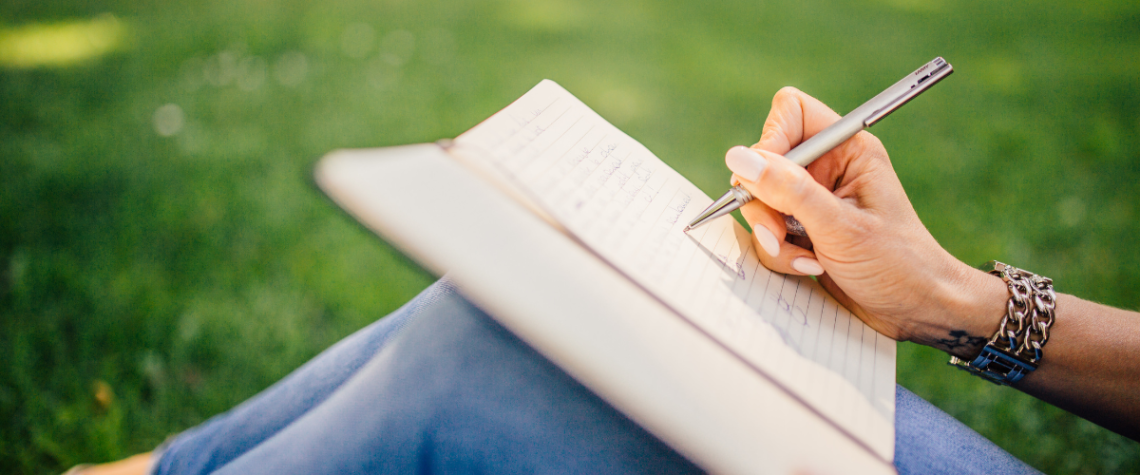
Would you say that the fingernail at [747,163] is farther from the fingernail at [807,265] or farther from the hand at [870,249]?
the fingernail at [807,265]

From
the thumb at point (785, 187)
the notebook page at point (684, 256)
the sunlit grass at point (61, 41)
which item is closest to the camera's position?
the notebook page at point (684, 256)

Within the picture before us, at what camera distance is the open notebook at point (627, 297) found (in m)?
0.55

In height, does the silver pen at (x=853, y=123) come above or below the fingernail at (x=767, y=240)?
above

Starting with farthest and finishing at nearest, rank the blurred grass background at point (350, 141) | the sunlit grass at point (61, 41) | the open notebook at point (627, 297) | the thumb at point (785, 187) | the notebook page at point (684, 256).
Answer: the sunlit grass at point (61, 41) → the blurred grass background at point (350, 141) → the thumb at point (785, 187) → the notebook page at point (684, 256) → the open notebook at point (627, 297)

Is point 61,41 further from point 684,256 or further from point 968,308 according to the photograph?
point 968,308

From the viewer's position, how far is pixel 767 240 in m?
0.87

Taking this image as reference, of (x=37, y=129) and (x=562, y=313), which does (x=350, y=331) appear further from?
(x=37, y=129)

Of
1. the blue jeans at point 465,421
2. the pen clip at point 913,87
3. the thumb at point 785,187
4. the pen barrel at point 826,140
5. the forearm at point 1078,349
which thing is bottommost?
the blue jeans at point 465,421

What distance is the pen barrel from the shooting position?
2.89 ft

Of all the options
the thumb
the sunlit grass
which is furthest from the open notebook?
the sunlit grass

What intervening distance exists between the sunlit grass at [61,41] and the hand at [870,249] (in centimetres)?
358

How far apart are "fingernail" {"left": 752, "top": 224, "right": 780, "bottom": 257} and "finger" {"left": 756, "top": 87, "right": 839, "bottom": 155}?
0.52ft

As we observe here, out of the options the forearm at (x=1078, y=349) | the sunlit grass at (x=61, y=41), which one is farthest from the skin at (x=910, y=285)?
the sunlit grass at (x=61, y=41)

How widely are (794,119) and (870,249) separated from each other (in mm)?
279
